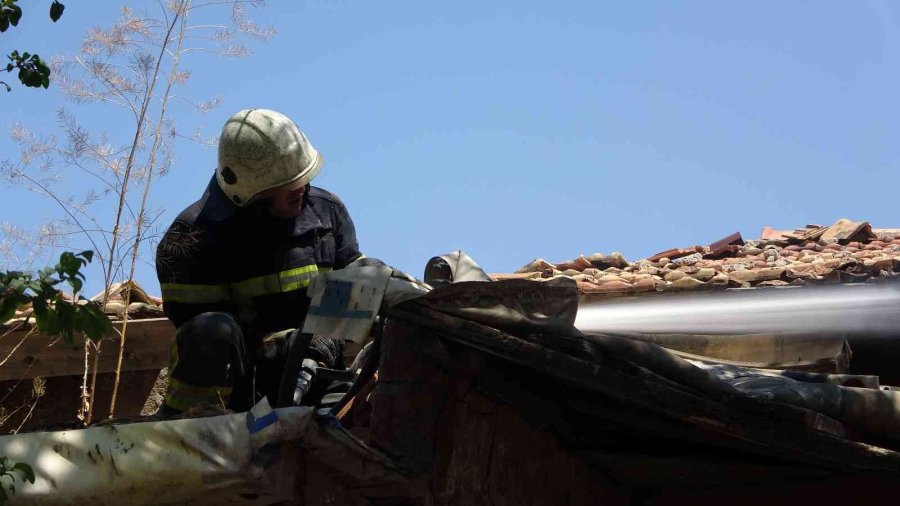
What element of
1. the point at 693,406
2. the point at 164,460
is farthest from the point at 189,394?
the point at 693,406

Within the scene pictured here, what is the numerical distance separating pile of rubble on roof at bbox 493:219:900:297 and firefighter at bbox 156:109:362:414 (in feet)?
10.5

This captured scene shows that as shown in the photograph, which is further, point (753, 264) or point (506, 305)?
point (753, 264)

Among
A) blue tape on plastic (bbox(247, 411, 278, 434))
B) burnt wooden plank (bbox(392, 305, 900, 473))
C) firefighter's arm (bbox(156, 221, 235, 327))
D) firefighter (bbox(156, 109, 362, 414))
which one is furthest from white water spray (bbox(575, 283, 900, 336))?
blue tape on plastic (bbox(247, 411, 278, 434))

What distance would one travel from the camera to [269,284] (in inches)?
210

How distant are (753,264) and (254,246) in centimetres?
476

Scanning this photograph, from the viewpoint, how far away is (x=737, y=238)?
411 inches

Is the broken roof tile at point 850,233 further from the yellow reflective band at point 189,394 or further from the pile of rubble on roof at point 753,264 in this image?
the yellow reflective band at point 189,394

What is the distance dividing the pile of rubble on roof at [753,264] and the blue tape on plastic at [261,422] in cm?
501

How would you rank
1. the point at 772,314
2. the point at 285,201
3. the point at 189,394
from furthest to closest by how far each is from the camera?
1. the point at 772,314
2. the point at 285,201
3. the point at 189,394

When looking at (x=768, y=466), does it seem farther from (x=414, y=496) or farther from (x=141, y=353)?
(x=141, y=353)

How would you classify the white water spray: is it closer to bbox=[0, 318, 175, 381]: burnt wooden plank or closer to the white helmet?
the white helmet

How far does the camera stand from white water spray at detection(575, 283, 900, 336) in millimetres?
6449

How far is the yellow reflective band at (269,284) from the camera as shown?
533 centimetres

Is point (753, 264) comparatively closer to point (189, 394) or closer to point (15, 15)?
point (189, 394)
